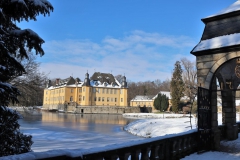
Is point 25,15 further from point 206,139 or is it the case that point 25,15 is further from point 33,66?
point 33,66

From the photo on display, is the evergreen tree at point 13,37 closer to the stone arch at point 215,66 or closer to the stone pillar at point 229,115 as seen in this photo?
the stone arch at point 215,66

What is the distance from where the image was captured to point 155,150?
228 inches

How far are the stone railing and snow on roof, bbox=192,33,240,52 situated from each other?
3.19 m

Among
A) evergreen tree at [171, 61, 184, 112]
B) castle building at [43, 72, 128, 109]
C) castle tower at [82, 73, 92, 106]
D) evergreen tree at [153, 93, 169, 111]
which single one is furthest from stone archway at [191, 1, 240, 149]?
castle building at [43, 72, 128, 109]

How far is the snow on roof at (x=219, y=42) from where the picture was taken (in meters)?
7.98

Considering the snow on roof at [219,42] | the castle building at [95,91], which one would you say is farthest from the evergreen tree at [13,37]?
the castle building at [95,91]

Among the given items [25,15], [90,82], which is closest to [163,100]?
[90,82]

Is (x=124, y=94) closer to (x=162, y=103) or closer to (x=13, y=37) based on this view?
(x=162, y=103)

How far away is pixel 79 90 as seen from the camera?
7600cm

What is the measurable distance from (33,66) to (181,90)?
36.2m

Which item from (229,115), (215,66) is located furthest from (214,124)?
(229,115)

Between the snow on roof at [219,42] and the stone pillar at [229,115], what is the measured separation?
11.2 feet

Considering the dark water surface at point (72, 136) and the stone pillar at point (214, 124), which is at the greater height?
the stone pillar at point (214, 124)

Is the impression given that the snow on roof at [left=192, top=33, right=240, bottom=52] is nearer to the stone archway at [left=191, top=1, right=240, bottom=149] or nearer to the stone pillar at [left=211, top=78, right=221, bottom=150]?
the stone archway at [left=191, top=1, right=240, bottom=149]
